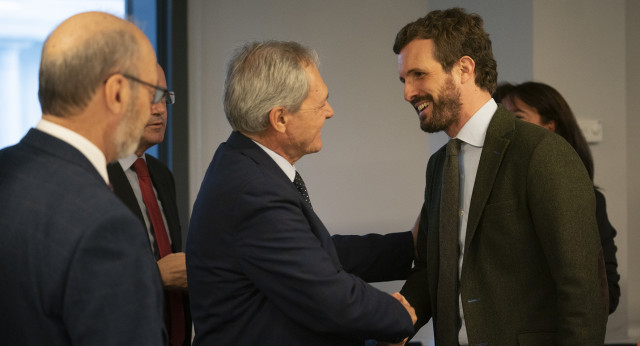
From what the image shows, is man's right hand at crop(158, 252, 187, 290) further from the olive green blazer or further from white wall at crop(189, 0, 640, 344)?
white wall at crop(189, 0, 640, 344)

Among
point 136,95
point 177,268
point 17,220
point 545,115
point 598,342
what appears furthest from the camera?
point 545,115

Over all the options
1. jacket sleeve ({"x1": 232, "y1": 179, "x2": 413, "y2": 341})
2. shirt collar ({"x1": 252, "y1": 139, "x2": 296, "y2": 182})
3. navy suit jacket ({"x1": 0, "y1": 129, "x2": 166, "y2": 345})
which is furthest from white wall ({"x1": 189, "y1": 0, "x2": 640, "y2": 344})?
navy suit jacket ({"x1": 0, "y1": 129, "x2": 166, "y2": 345})

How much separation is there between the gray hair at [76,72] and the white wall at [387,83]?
2135mm

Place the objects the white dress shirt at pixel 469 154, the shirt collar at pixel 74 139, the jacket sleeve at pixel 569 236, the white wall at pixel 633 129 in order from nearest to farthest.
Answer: the shirt collar at pixel 74 139 < the jacket sleeve at pixel 569 236 < the white dress shirt at pixel 469 154 < the white wall at pixel 633 129

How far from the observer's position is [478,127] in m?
1.95

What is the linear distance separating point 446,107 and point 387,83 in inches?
60.8

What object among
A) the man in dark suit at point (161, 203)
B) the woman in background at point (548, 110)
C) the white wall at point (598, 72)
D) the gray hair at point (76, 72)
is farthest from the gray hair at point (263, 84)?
the white wall at point (598, 72)

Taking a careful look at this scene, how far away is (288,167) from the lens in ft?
5.77

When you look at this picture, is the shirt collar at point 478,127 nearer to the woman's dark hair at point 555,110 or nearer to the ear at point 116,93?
the woman's dark hair at point 555,110

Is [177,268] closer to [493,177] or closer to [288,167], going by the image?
[288,167]

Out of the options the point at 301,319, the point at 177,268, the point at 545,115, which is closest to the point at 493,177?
the point at 301,319

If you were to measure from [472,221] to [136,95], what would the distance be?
3.24 ft

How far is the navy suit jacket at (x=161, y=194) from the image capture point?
2.04 meters

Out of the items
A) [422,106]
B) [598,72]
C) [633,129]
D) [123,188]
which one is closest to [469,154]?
[422,106]
